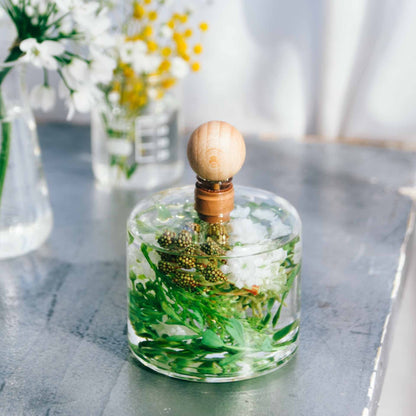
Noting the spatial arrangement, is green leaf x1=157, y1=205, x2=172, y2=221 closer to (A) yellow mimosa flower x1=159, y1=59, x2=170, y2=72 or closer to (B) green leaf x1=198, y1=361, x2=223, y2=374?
(B) green leaf x1=198, y1=361, x2=223, y2=374

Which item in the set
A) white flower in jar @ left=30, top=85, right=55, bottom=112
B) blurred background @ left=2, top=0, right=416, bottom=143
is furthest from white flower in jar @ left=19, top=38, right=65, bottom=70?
blurred background @ left=2, top=0, right=416, bottom=143

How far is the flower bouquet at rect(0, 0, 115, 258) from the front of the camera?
0.76m

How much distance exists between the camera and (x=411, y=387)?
966 millimetres

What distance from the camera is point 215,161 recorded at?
0.60m

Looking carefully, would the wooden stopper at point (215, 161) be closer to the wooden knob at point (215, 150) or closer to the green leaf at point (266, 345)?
the wooden knob at point (215, 150)

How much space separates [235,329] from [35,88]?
0.45 m

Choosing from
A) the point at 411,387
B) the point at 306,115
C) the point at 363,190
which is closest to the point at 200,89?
the point at 306,115

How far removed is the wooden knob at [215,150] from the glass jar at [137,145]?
0.49 meters

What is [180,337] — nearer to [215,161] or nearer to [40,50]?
[215,161]

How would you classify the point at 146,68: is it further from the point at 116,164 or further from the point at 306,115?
the point at 306,115

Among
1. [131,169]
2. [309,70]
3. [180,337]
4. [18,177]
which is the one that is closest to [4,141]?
[18,177]

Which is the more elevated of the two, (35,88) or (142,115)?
(35,88)

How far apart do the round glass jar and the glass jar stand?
43cm

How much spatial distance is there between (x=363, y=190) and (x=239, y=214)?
50 centimetres
